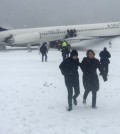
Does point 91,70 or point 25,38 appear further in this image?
point 25,38

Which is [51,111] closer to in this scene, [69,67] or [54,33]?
[69,67]

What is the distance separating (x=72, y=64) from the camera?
10719 millimetres

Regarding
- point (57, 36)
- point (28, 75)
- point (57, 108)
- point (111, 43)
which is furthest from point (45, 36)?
point (57, 108)

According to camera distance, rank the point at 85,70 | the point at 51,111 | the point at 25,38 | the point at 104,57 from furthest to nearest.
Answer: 1. the point at 25,38
2. the point at 104,57
3. the point at 51,111
4. the point at 85,70

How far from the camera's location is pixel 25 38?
159ft

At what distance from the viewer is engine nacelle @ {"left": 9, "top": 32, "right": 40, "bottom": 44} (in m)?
48.2

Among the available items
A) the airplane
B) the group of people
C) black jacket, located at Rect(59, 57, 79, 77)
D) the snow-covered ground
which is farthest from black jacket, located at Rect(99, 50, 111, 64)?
the airplane

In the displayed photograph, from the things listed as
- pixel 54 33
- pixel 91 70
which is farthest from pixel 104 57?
pixel 54 33

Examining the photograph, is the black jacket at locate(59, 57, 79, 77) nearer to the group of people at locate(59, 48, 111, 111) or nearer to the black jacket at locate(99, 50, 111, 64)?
the group of people at locate(59, 48, 111, 111)

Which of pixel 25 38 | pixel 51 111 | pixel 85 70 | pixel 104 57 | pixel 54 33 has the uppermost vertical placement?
pixel 54 33

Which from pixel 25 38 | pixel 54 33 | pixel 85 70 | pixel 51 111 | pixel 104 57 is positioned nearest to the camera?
pixel 85 70

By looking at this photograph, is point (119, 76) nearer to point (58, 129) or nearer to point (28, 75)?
point (28, 75)

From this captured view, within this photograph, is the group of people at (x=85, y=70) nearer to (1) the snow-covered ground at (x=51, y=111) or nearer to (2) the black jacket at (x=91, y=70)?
(2) the black jacket at (x=91, y=70)

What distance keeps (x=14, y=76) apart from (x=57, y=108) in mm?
8322
